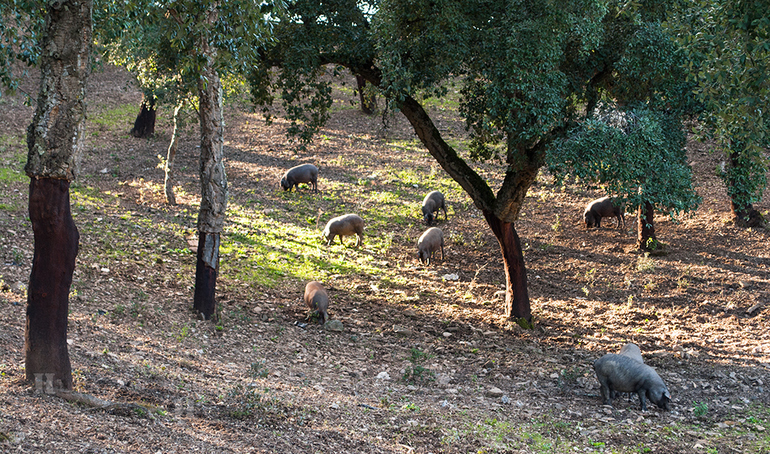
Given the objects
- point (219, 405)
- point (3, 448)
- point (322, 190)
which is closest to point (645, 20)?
point (219, 405)

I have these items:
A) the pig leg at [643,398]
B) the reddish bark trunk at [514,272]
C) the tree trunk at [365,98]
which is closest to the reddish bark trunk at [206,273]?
the tree trunk at [365,98]

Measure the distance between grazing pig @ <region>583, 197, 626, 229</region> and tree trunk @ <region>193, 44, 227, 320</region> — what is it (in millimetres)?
11739

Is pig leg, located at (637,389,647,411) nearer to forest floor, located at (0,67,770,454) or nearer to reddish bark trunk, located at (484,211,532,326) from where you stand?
forest floor, located at (0,67,770,454)

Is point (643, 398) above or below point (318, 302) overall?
below

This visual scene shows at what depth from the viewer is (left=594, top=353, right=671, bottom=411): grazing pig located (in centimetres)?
780

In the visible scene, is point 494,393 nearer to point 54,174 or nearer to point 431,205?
point 54,174

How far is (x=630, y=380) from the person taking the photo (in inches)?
311

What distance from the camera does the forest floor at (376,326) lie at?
609cm

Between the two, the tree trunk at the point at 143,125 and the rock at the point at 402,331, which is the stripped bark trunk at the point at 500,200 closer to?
the rock at the point at 402,331

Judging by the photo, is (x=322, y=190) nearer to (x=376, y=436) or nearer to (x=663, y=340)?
(x=663, y=340)

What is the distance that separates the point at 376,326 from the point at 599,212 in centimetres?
927

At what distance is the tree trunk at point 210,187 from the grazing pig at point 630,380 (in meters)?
6.04

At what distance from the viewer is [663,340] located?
1075 cm

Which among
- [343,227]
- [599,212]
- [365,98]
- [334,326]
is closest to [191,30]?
[334,326]
